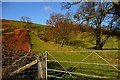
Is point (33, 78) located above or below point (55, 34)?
below

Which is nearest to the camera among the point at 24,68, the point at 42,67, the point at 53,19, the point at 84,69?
the point at 24,68

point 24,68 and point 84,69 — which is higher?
point 24,68

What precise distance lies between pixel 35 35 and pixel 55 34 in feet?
12.8

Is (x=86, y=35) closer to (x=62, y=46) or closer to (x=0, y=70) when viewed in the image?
(x=62, y=46)

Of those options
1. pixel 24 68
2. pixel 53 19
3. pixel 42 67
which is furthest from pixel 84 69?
pixel 53 19

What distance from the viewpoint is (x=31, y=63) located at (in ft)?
28.8

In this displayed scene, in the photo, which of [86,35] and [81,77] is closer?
[81,77]

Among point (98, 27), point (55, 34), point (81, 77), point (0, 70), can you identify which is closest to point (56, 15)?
point (55, 34)

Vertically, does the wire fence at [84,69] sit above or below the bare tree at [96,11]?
below

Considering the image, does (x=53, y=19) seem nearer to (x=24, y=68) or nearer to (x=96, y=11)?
(x=96, y=11)

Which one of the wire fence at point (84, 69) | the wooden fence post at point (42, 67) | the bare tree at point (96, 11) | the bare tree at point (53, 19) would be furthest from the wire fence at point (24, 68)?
the bare tree at point (53, 19)

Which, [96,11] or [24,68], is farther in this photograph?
[96,11]

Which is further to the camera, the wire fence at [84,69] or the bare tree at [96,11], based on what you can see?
the bare tree at [96,11]

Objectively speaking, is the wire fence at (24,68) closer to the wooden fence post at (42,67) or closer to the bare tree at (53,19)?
the wooden fence post at (42,67)
